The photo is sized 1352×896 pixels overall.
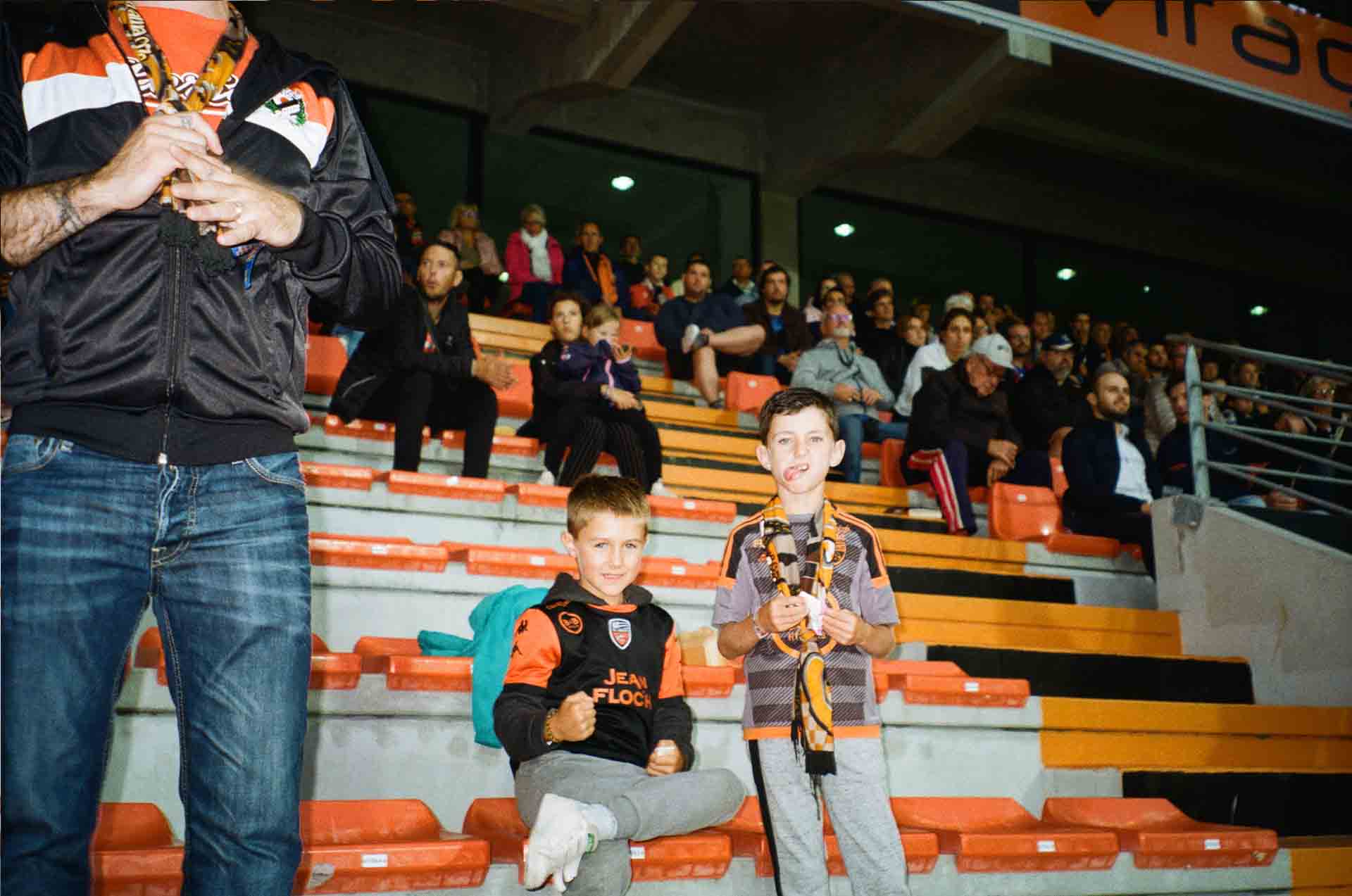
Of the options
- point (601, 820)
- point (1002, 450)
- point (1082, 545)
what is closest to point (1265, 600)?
point (1082, 545)

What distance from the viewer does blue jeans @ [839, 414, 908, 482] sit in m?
5.79

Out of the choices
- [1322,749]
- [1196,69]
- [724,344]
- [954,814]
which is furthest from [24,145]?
[1196,69]

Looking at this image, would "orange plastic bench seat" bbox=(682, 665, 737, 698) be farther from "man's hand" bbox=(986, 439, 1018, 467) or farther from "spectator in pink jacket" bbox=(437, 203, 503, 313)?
"spectator in pink jacket" bbox=(437, 203, 503, 313)

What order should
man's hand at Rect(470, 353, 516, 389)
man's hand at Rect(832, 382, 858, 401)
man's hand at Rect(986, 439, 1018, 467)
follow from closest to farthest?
man's hand at Rect(470, 353, 516, 389) → man's hand at Rect(986, 439, 1018, 467) → man's hand at Rect(832, 382, 858, 401)

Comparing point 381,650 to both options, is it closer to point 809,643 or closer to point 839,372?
point 809,643

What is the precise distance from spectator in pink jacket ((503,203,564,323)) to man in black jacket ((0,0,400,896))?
661 centimetres

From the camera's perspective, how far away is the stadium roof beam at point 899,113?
26.9 feet

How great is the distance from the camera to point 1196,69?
749cm

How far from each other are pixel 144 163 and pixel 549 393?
3.78m

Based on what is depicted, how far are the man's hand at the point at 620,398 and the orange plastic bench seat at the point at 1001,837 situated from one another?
91.2 inches

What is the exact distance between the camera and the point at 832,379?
6246 millimetres

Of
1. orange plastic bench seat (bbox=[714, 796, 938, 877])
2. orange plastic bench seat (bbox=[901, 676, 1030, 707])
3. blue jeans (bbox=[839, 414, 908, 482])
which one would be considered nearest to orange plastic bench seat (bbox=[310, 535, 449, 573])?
orange plastic bench seat (bbox=[714, 796, 938, 877])

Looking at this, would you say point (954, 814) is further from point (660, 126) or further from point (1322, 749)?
point (660, 126)

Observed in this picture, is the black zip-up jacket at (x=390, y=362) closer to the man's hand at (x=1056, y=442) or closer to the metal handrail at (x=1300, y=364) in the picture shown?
the metal handrail at (x=1300, y=364)
